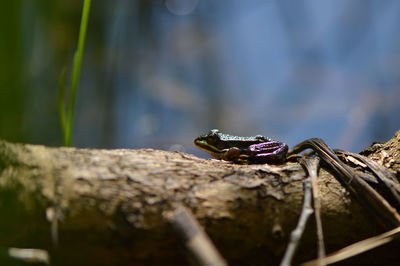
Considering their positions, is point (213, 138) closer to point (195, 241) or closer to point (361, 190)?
point (361, 190)

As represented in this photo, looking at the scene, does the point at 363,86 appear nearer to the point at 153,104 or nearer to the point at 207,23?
the point at 207,23

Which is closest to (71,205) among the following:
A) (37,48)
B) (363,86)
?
(37,48)

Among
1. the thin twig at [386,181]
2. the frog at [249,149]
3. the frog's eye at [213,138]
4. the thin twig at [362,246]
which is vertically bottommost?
the thin twig at [362,246]

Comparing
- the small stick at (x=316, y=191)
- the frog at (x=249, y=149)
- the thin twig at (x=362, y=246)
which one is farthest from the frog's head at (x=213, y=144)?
the thin twig at (x=362, y=246)

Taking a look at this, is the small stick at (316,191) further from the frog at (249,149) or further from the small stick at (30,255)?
the small stick at (30,255)

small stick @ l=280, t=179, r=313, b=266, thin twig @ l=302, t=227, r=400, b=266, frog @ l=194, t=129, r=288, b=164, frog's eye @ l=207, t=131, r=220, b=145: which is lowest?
thin twig @ l=302, t=227, r=400, b=266

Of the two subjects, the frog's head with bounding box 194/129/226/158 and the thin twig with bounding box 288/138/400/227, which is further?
the frog's head with bounding box 194/129/226/158

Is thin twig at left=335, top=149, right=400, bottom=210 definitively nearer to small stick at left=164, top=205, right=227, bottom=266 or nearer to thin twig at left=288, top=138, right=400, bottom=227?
thin twig at left=288, top=138, right=400, bottom=227

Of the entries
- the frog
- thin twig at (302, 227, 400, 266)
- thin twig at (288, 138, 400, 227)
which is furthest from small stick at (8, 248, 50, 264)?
thin twig at (288, 138, 400, 227)
